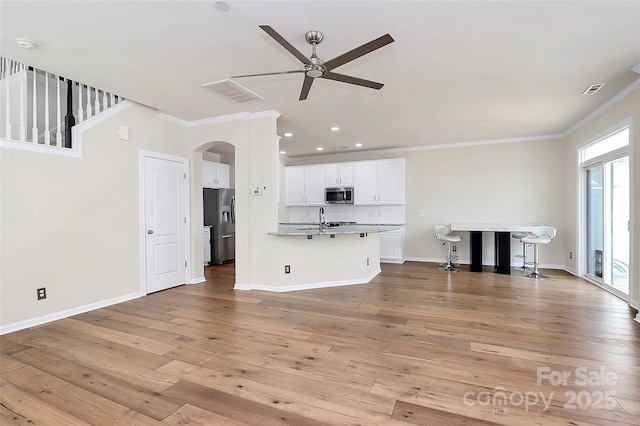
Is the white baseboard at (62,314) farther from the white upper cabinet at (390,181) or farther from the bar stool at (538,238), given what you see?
the bar stool at (538,238)

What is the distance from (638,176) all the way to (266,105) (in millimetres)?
4619

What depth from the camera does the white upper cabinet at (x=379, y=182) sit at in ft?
22.2

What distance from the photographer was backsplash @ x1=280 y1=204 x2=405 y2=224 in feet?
23.3

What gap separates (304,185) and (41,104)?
4.94m

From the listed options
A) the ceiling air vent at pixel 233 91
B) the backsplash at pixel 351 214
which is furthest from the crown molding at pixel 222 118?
the backsplash at pixel 351 214

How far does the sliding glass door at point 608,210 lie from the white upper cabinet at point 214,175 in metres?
6.89

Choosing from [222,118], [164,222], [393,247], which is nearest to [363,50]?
[222,118]

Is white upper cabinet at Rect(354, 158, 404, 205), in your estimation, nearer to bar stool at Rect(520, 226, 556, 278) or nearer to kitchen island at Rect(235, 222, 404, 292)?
kitchen island at Rect(235, 222, 404, 292)

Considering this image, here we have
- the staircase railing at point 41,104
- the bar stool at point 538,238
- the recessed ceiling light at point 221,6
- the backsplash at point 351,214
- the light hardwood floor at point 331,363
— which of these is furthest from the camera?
the backsplash at point 351,214

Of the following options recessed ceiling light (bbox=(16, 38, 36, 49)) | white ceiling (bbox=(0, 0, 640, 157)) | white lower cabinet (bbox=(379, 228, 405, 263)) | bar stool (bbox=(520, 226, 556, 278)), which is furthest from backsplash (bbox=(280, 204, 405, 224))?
recessed ceiling light (bbox=(16, 38, 36, 49))

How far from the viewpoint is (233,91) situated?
3.65m

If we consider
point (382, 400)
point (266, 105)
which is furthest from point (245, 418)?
point (266, 105)

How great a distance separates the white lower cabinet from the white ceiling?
9.72ft

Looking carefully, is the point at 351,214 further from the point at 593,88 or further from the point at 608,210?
the point at 593,88
